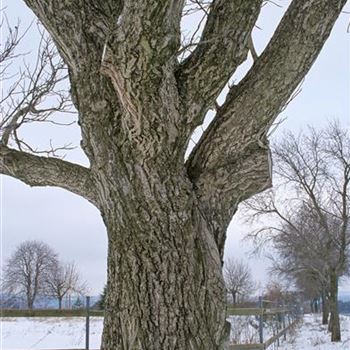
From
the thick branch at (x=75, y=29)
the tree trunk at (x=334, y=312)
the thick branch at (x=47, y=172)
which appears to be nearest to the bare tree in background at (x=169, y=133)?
the thick branch at (x=75, y=29)

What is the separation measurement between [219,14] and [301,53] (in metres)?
0.42

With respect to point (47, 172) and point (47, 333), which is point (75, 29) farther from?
point (47, 333)

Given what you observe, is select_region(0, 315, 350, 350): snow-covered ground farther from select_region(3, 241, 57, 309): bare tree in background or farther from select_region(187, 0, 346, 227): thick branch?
select_region(3, 241, 57, 309): bare tree in background

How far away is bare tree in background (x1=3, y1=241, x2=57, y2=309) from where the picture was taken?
84.0ft

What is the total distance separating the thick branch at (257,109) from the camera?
1.96 m

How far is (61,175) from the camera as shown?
251 cm

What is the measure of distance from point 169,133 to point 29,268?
91.8 feet

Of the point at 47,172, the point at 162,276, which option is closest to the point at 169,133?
the point at 162,276

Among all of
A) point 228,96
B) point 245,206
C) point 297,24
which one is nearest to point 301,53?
point 297,24

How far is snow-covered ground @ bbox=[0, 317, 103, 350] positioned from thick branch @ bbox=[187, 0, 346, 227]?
4.77m

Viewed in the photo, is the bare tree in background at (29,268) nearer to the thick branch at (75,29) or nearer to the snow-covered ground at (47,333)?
the snow-covered ground at (47,333)

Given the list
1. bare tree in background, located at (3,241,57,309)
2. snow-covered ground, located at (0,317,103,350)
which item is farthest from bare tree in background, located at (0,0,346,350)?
bare tree in background, located at (3,241,57,309)

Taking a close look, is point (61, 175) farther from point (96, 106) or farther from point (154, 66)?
point (154, 66)

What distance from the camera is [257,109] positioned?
80.5 inches
